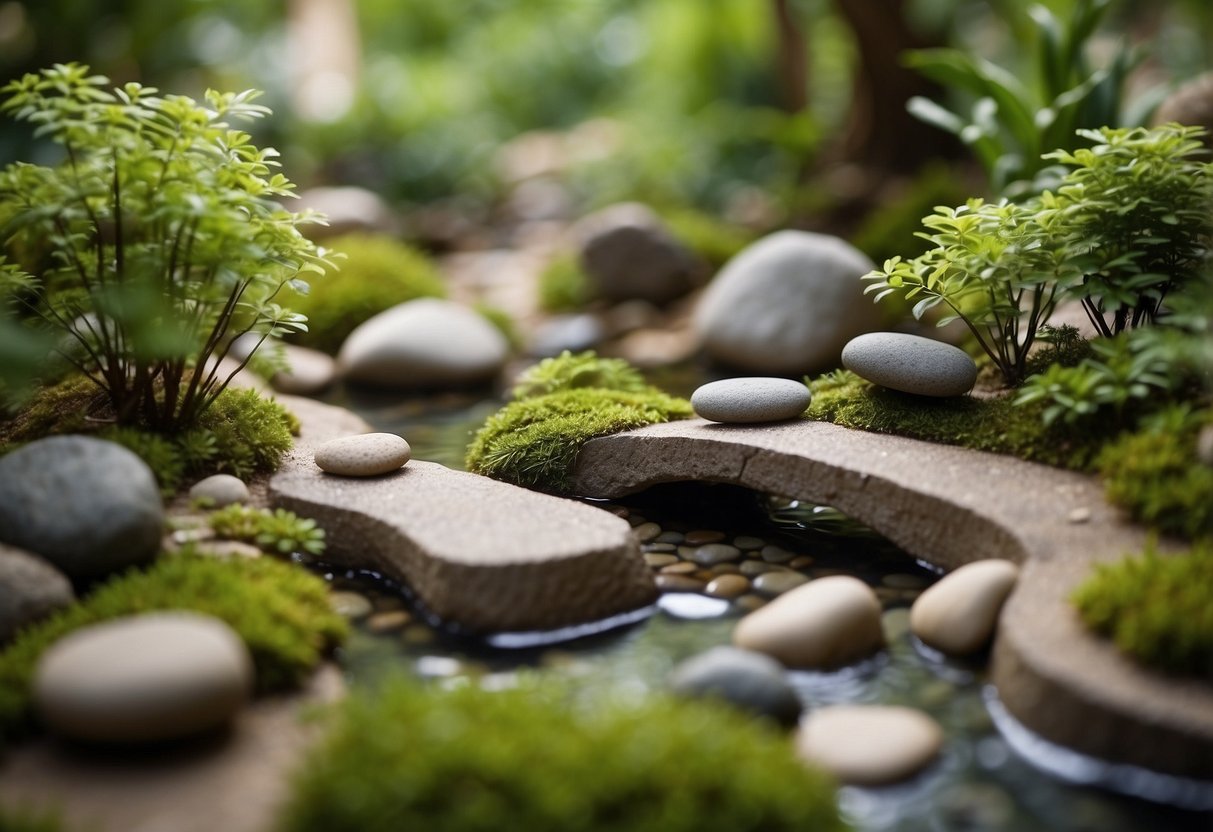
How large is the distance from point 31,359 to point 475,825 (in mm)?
2236

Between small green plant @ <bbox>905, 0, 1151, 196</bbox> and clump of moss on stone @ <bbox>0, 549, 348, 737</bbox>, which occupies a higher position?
small green plant @ <bbox>905, 0, 1151, 196</bbox>

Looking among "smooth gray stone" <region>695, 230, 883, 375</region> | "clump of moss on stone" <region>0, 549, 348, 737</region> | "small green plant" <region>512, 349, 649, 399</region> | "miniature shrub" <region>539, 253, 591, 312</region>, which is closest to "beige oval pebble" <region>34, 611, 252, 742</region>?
"clump of moss on stone" <region>0, 549, 348, 737</region>

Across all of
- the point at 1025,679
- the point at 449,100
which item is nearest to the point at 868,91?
the point at 449,100

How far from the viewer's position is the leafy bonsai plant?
384cm

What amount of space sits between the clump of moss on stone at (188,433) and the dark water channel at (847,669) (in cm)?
80

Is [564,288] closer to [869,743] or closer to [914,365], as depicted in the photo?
[914,365]

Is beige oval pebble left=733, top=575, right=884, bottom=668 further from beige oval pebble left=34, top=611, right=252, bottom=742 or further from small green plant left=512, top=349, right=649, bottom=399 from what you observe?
small green plant left=512, top=349, right=649, bottom=399

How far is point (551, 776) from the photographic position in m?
2.47

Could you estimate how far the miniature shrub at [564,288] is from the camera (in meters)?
8.95

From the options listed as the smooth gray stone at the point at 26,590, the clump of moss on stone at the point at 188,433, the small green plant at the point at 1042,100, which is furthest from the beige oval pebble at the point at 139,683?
the small green plant at the point at 1042,100

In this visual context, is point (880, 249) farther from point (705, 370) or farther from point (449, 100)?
point (449, 100)

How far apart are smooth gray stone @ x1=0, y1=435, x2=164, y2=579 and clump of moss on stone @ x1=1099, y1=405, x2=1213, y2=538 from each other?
11.3 ft

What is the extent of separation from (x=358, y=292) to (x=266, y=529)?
4.07 metres

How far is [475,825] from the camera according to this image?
7.74 feet
